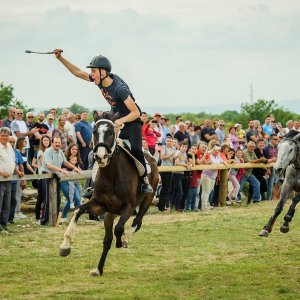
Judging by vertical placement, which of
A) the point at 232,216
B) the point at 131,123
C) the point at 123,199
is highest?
the point at 131,123

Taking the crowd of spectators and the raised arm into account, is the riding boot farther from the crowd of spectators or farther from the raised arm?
the crowd of spectators

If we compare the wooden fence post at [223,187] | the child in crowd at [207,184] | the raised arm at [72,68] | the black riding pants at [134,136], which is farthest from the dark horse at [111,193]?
the wooden fence post at [223,187]

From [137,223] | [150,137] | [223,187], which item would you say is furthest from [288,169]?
[223,187]

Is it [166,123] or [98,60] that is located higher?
[98,60]

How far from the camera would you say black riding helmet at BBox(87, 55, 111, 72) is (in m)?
11.8

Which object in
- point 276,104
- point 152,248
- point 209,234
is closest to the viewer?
point 152,248

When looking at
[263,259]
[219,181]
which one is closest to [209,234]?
[263,259]

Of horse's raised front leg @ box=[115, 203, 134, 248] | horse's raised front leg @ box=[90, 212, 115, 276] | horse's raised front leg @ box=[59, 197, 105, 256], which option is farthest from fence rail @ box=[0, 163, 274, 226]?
horse's raised front leg @ box=[115, 203, 134, 248]

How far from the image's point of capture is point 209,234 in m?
16.6

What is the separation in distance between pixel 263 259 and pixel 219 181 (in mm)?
9833

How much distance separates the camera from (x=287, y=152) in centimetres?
1516

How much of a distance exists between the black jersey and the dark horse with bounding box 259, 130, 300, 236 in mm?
4028

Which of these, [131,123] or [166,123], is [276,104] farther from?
[131,123]

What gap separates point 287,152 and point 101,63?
183 inches
